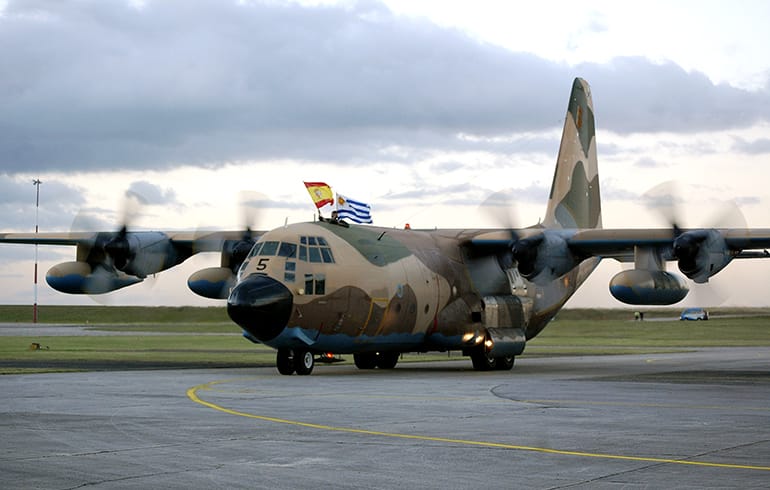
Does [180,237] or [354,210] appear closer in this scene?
[180,237]

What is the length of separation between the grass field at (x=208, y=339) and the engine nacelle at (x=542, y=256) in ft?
34.5

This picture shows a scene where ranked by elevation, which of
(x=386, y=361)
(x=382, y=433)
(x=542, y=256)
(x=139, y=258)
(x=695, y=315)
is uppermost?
(x=542, y=256)

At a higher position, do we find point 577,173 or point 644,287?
point 577,173

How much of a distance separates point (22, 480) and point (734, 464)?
7.92 meters

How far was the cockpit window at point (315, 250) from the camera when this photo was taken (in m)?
29.6

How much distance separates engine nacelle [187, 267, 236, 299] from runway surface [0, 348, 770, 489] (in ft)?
28.0

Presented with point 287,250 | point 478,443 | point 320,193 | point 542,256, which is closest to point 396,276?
point 287,250

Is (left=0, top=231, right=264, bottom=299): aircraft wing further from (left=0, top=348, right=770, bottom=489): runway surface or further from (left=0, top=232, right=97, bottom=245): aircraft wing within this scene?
(left=0, top=348, right=770, bottom=489): runway surface

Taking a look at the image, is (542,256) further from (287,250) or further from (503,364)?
(287,250)

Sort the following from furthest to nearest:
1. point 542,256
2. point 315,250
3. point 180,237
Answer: point 180,237, point 542,256, point 315,250

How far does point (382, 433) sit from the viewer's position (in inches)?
580

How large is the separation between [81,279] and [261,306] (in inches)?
415

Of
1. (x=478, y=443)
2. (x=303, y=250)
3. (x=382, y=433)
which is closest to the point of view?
(x=478, y=443)

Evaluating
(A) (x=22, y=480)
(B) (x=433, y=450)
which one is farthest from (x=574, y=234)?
(A) (x=22, y=480)
